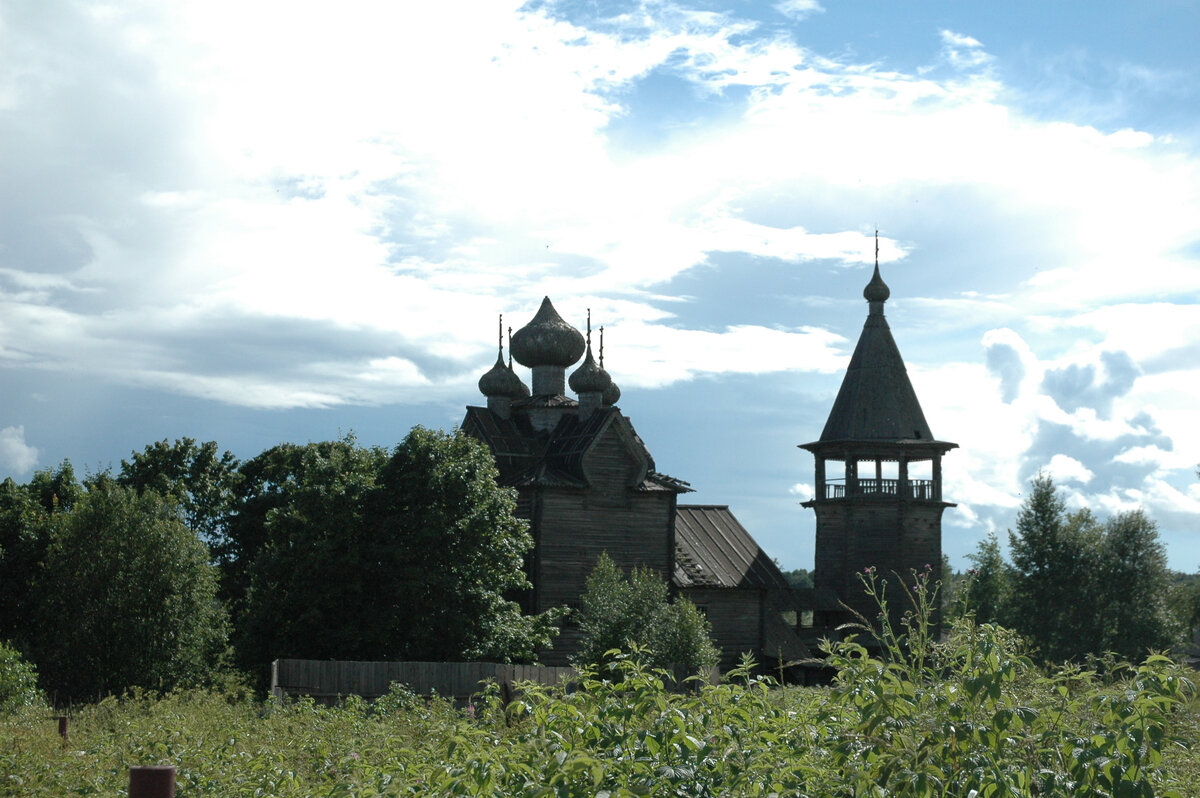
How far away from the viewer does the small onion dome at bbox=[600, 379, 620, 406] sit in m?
44.9

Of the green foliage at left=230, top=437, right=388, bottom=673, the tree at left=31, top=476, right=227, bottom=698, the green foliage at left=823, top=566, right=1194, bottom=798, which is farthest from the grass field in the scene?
the tree at left=31, top=476, right=227, bottom=698

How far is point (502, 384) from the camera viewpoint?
45.3m

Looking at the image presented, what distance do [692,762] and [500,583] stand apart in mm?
26975

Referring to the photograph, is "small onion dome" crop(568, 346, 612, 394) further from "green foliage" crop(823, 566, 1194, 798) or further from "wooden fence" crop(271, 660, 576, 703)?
"green foliage" crop(823, 566, 1194, 798)

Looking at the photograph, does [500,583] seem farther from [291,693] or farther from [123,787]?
[123,787]

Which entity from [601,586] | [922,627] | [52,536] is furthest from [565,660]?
[922,627]

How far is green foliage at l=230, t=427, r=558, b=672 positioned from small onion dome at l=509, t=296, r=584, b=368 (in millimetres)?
12576

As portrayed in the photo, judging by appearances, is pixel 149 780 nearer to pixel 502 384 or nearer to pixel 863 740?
pixel 863 740

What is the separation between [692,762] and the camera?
5211 mm

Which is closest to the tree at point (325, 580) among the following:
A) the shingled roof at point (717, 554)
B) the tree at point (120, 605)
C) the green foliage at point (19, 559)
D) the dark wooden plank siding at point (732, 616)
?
the tree at point (120, 605)

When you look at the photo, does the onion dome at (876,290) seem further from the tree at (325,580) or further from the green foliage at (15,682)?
the green foliage at (15,682)

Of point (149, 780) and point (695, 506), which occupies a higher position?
point (695, 506)

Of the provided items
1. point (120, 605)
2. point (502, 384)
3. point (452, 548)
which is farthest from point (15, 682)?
point (502, 384)

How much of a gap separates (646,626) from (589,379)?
11.9 meters
